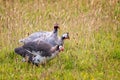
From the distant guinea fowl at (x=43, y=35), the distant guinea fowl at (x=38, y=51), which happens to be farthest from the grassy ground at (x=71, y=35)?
the distant guinea fowl at (x=43, y=35)

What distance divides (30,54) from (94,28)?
210 cm

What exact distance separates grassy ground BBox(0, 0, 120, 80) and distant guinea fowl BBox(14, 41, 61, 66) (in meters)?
0.15

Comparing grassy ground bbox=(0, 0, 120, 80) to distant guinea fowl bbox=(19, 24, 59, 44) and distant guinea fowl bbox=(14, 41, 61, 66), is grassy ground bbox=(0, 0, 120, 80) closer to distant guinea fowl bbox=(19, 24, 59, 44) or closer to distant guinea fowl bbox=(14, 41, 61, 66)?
distant guinea fowl bbox=(14, 41, 61, 66)

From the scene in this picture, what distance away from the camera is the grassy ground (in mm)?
6952

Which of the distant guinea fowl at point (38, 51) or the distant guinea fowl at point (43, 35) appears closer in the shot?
the distant guinea fowl at point (38, 51)

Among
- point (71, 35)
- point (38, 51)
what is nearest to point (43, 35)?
point (38, 51)

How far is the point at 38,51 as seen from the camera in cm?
698

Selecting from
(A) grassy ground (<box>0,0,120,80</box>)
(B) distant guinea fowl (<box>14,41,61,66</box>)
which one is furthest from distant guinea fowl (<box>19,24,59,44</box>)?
(A) grassy ground (<box>0,0,120,80</box>)

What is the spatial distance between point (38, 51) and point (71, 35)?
1.44 metres

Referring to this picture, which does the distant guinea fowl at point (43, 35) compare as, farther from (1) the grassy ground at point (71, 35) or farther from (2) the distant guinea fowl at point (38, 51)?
(1) the grassy ground at point (71, 35)

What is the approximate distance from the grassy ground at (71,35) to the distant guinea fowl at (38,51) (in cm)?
15

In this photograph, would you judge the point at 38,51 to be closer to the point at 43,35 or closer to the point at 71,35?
the point at 43,35

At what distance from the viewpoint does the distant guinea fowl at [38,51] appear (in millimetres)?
6926

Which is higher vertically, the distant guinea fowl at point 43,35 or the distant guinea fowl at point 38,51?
the distant guinea fowl at point 43,35
